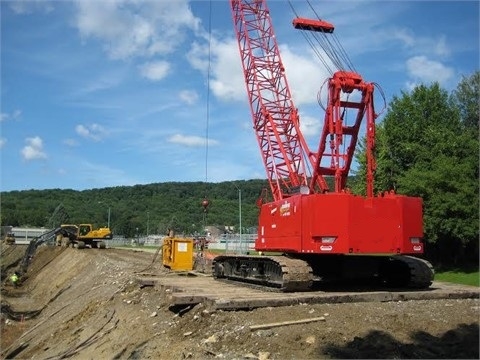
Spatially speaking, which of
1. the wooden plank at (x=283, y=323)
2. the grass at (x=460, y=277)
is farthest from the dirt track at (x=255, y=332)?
the grass at (x=460, y=277)

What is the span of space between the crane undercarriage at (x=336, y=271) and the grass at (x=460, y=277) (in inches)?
760

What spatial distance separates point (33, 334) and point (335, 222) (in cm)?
1284

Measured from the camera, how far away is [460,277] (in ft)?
119

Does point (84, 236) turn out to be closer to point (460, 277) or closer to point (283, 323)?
point (460, 277)

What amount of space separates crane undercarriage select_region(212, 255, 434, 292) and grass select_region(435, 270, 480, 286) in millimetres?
19316

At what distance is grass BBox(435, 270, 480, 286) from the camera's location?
3376 cm

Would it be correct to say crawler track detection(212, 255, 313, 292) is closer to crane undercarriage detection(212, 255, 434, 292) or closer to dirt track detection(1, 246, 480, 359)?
crane undercarriage detection(212, 255, 434, 292)

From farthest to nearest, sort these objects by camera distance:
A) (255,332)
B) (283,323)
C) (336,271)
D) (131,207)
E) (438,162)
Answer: (131,207) → (438,162) → (336,271) → (283,323) → (255,332)

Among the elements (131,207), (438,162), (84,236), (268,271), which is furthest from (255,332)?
(131,207)

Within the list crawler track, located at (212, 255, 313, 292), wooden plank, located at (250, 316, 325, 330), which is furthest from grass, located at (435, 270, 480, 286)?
wooden plank, located at (250, 316, 325, 330)

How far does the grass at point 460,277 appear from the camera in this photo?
111ft

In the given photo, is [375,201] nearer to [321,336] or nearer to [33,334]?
[321,336]

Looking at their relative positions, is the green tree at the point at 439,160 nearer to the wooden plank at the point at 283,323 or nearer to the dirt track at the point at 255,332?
the dirt track at the point at 255,332

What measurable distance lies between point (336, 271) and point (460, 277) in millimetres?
24826
